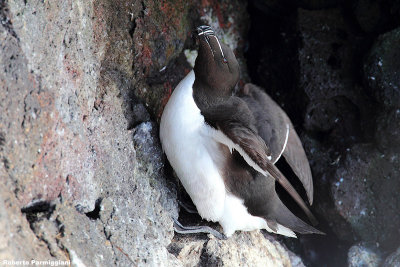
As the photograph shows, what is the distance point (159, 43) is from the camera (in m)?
3.13

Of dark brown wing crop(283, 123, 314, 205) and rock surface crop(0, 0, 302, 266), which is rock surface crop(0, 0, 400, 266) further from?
dark brown wing crop(283, 123, 314, 205)

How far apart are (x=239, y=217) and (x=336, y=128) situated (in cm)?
111

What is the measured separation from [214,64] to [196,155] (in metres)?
0.49

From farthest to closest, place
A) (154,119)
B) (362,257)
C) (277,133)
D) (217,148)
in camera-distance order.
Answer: (362,257) → (277,133) → (154,119) → (217,148)

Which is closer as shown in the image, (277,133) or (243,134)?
(243,134)

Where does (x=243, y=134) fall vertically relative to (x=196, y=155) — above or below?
above

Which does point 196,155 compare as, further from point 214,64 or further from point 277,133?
point 277,133

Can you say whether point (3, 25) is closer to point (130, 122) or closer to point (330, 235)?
point (130, 122)

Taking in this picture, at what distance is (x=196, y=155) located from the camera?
2.85m

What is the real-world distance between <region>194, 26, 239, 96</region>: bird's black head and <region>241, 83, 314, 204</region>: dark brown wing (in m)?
0.41

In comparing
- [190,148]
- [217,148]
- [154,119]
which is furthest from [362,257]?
[154,119]

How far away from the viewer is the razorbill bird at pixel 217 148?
282 centimetres

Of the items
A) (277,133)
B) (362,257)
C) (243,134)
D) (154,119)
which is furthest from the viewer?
(362,257)

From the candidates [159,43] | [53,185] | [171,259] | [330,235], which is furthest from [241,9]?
[53,185]
